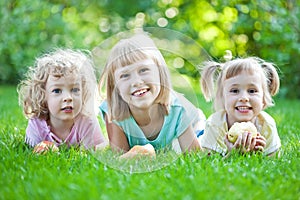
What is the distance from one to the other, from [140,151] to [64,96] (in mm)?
649

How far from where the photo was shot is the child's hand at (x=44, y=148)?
2878mm

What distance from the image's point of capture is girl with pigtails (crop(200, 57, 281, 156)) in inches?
116

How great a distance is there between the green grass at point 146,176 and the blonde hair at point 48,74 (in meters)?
0.35

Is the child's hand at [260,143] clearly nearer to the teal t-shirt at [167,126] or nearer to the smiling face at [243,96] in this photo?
the smiling face at [243,96]

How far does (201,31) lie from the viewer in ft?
28.6

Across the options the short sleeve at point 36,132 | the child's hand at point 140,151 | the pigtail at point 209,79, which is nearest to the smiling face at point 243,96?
the pigtail at point 209,79

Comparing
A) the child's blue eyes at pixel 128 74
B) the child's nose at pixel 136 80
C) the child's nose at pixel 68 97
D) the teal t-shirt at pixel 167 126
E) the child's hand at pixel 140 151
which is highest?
the child's blue eyes at pixel 128 74

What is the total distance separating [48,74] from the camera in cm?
323

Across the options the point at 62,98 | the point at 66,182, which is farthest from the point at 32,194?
the point at 62,98

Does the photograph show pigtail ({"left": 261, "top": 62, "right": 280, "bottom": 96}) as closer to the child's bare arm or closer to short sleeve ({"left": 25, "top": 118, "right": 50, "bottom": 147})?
the child's bare arm

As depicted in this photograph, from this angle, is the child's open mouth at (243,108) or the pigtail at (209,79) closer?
the pigtail at (209,79)

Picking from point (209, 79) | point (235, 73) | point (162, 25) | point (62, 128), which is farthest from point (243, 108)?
point (162, 25)

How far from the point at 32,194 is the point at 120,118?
2.98 feet

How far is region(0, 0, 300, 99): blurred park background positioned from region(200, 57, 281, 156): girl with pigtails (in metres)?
3.67
